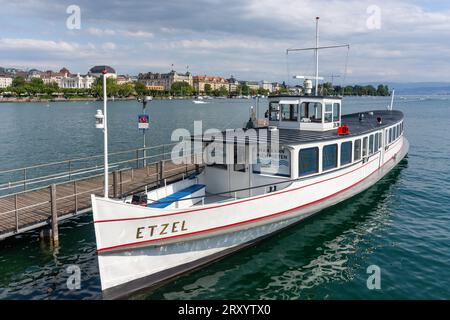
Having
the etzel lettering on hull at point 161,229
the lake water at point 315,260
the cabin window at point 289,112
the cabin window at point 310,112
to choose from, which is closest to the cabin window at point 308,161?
the lake water at point 315,260

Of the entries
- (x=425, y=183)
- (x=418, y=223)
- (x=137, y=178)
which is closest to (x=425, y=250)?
(x=418, y=223)

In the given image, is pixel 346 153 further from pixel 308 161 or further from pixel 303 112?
pixel 308 161

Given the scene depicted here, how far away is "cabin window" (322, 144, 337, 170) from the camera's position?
55.8ft

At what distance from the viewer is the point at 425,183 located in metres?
26.2

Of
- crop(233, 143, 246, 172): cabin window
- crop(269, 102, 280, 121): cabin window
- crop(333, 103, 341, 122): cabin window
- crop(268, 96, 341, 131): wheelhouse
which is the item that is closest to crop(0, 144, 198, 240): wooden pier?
crop(233, 143, 246, 172): cabin window

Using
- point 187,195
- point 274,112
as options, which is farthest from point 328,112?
point 187,195

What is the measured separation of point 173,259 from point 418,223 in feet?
40.6

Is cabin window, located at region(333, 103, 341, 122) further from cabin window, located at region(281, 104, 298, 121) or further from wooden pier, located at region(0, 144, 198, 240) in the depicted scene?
wooden pier, located at region(0, 144, 198, 240)

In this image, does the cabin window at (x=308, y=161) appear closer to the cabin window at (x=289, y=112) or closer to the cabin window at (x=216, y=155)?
the cabin window at (x=216, y=155)

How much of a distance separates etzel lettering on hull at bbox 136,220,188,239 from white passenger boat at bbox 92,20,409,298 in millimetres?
32

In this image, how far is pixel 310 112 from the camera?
65.8 ft

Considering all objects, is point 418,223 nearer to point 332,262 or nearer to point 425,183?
point 332,262

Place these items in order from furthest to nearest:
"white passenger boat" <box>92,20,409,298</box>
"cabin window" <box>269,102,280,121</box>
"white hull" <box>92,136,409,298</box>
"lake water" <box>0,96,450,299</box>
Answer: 1. "cabin window" <box>269,102,280,121</box>
2. "lake water" <box>0,96,450,299</box>
3. "white passenger boat" <box>92,20,409,298</box>
4. "white hull" <box>92,136,409,298</box>
